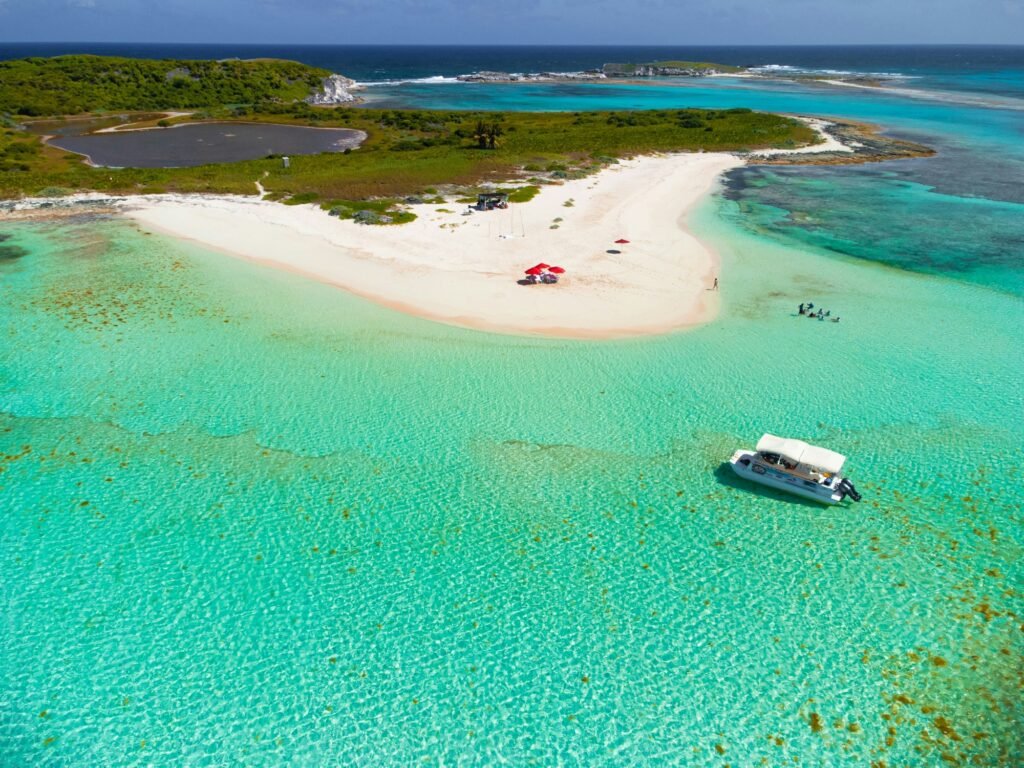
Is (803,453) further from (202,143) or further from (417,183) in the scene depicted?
(202,143)

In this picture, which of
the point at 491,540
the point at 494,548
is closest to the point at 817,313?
the point at 491,540

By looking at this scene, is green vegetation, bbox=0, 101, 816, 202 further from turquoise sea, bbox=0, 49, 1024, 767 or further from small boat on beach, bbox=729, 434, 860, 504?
small boat on beach, bbox=729, 434, 860, 504

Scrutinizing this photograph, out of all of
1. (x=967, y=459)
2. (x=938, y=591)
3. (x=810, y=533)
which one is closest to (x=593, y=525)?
(x=810, y=533)

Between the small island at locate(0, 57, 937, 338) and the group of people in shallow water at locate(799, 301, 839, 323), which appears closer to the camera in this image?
the group of people in shallow water at locate(799, 301, 839, 323)

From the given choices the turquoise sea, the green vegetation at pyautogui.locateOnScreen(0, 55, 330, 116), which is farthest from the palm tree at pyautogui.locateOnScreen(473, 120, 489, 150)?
the green vegetation at pyautogui.locateOnScreen(0, 55, 330, 116)

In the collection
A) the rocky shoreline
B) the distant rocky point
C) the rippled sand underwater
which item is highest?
the distant rocky point

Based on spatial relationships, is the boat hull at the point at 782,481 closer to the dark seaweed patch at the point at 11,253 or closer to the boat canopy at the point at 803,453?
the boat canopy at the point at 803,453

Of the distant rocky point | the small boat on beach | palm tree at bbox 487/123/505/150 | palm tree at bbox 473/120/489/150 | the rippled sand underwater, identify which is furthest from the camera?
the distant rocky point

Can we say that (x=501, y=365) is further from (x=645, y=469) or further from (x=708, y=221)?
(x=708, y=221)
